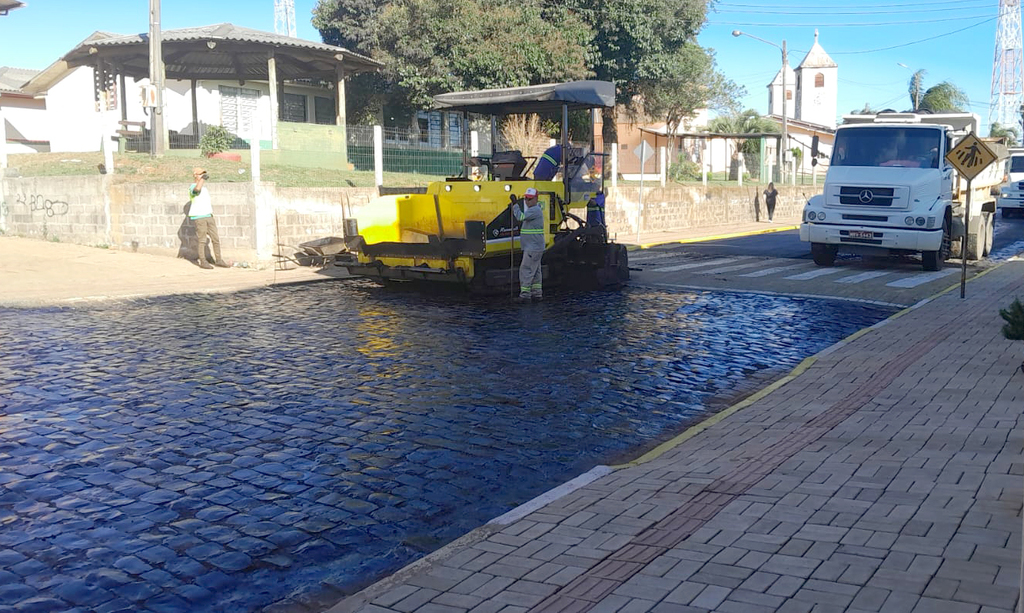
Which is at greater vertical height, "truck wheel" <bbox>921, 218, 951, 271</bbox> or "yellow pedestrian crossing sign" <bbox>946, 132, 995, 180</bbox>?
"yellow pedestrian crossing sign" <bbox>946, 132, 995, 180</bbox>

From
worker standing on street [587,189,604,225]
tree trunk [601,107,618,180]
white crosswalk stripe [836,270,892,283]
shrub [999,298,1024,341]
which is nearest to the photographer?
shrub [999,298,1024,341]

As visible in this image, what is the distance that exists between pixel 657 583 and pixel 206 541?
7.44ft

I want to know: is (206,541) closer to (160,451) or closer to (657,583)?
(160,451)

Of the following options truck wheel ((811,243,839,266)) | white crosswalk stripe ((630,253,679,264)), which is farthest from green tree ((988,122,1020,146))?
truck wheel ((811,243,839,266))

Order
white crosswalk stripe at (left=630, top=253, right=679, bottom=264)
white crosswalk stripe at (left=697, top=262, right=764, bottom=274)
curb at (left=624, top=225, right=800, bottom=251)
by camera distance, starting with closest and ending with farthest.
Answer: white crosswalk stripe at (left=697, top=262, right=764, bottom=274)
white crosswalk stripe at (left=630, top=253, right=679, bottom=264)
curb at (left=624, top=225, right=800, bottom=251)

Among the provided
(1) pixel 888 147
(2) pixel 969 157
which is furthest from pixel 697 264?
(2) pixel 969 157

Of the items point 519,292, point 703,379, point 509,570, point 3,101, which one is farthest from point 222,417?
point 3,101

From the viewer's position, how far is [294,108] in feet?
111

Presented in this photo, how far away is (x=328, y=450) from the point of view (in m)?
6.00

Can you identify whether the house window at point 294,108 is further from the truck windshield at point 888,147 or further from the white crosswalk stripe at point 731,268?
the truck windshield at point 888,147

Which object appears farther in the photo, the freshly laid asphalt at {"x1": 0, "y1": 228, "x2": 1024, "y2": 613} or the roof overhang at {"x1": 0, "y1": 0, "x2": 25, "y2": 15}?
the roof overhang at {"x1": 0, "y1": 0, "x2": 25, "y2": 15}

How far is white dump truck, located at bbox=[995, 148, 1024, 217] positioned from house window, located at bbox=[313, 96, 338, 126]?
1070 inches

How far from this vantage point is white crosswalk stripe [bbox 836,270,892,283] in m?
15.7

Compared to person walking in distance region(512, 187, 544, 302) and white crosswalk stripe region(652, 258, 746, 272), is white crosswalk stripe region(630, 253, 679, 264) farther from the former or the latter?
person walking in distance region(512, 187, 544, 302)
